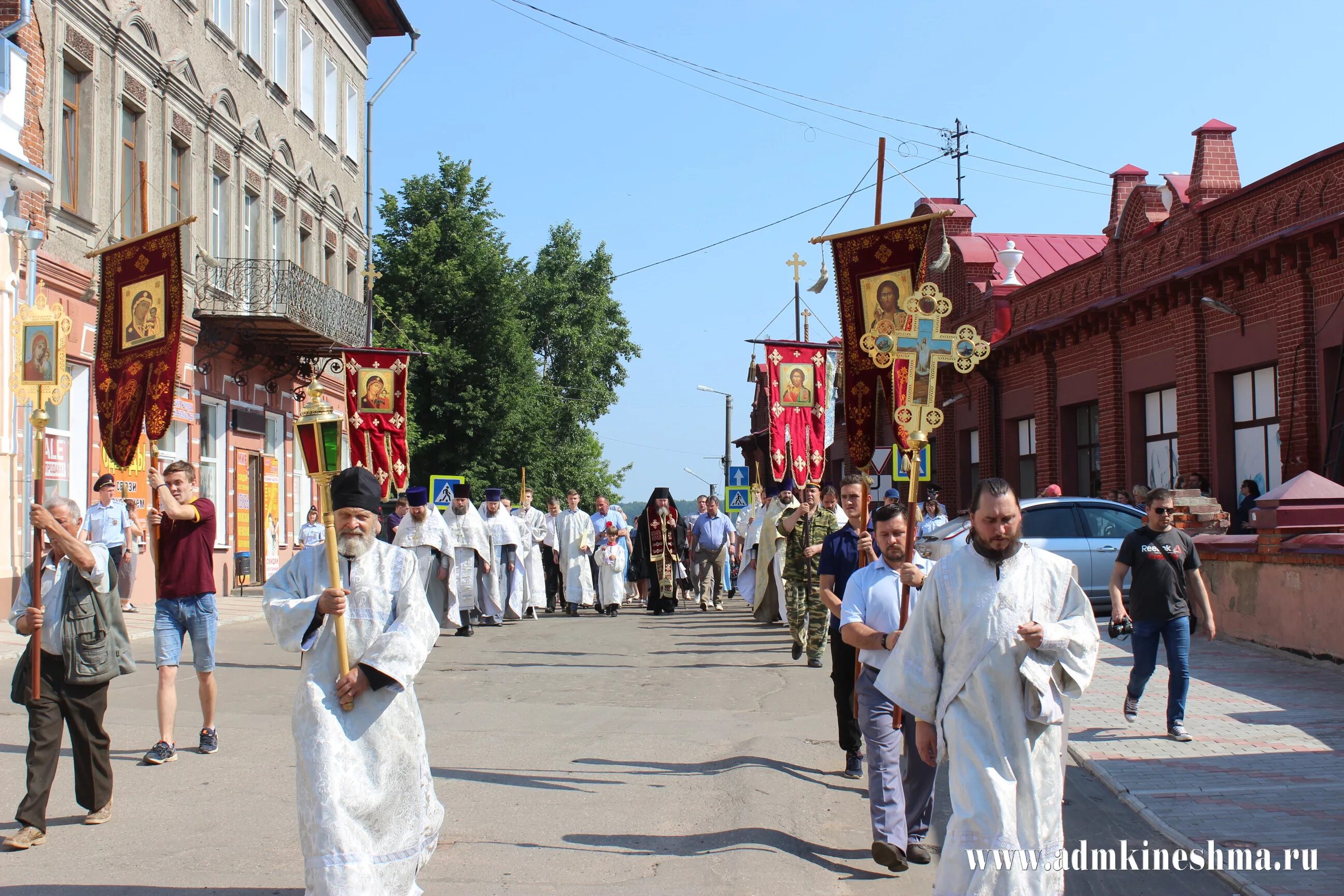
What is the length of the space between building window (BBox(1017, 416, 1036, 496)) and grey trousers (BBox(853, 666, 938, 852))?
73.1ft

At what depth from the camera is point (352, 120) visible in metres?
33.2

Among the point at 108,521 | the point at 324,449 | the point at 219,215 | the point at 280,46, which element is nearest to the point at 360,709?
the point at 324,449

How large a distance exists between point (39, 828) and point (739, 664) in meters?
8.77

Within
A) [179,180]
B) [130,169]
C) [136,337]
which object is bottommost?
[136,337]

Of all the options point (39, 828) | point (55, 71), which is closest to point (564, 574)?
point (55, 71)

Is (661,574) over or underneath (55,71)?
underneath

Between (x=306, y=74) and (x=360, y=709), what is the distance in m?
26.9

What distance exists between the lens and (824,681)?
12703mm

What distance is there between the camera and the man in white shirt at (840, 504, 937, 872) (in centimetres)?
625

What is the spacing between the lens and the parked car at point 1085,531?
56.2ft

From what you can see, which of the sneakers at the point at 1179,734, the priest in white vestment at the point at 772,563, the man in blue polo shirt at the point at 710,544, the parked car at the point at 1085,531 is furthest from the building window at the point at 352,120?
the sneakers at the point at 1179,734

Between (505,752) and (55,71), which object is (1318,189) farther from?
(55,71)

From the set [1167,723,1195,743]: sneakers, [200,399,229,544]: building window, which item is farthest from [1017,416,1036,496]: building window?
[1167,723,1195,743]: sneakers

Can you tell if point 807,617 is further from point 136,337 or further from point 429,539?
point 136,337
